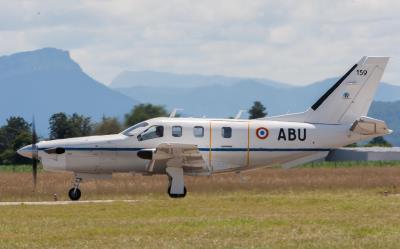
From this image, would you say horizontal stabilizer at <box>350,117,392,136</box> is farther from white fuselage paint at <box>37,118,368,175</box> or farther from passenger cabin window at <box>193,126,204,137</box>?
passenger cabin window at <box>193,126,204,137</box>

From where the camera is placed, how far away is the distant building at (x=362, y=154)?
8944 centimetres

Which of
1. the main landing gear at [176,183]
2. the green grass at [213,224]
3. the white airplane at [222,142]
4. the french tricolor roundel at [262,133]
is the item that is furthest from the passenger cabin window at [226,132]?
the green grass at [213,224]

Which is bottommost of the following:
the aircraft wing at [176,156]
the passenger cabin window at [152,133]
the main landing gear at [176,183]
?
the main landing gear at [176,183]

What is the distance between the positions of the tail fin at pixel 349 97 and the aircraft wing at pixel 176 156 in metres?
3.30

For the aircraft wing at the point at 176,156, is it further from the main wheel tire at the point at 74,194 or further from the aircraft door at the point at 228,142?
the main wheel tire at the point at 74,194

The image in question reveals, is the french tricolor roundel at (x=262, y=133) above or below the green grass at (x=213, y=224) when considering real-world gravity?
above

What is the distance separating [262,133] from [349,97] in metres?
3.10

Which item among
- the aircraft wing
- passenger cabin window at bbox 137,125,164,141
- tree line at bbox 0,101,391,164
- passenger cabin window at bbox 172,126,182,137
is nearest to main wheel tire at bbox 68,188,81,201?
the aircraft wing

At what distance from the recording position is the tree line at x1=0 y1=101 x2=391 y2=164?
40.6m

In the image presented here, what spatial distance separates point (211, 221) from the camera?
2123cm

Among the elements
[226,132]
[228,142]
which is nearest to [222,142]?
[228,142]

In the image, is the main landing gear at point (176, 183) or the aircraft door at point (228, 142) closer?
the main landing gear at point (176, 183)

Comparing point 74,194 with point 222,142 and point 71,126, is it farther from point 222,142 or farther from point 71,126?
point 71,126

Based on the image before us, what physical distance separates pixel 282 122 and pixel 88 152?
244 inches
